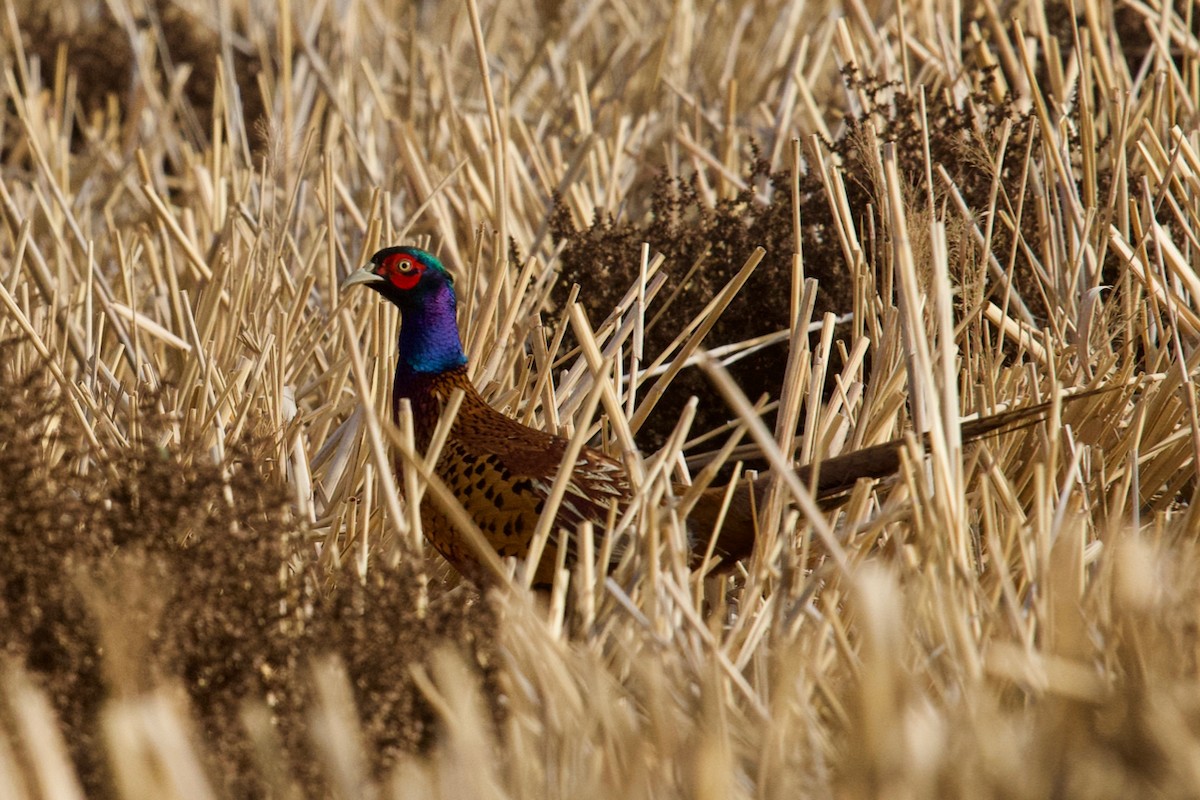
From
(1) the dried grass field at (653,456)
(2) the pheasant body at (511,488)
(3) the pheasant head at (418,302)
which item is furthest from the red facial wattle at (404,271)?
(2) the pheasant body at (511,488)

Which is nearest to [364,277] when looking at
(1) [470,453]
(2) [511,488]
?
(1) [470,453]

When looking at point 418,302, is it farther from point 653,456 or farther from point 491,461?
point 653,456

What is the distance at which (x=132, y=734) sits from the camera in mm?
1395

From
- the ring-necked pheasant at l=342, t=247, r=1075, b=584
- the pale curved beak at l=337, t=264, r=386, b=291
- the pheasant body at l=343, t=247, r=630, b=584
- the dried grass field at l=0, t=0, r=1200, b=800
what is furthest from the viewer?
the pale curved beak at l=337, t=264, r=386, b=291

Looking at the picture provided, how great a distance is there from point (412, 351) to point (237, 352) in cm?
49

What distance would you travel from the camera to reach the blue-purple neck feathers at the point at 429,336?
9.62ft

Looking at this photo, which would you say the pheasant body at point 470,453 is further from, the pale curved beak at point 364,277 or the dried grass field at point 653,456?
the dried grass field at point 653,456

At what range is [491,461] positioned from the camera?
2.68m

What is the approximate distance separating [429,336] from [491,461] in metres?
0.39

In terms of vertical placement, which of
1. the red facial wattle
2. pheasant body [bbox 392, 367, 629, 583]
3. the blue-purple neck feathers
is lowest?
pheasant body [bbox 392, 367, 629, 583]

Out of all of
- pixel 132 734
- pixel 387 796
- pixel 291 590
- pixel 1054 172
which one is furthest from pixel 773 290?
pixel 132 734

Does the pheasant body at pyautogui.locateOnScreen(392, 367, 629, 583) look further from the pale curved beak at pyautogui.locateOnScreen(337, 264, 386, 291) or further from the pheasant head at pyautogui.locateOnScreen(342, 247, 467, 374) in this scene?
the pale curved beak at pyautogui.locateOnScreen(337, 264, 386, 291)

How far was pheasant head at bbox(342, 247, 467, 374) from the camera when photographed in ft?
9.64

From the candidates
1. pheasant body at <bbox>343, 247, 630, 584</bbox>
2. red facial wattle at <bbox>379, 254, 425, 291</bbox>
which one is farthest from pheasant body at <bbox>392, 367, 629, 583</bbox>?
red facial wattle at <bbox>379, 254, 425, 291</bbox>
